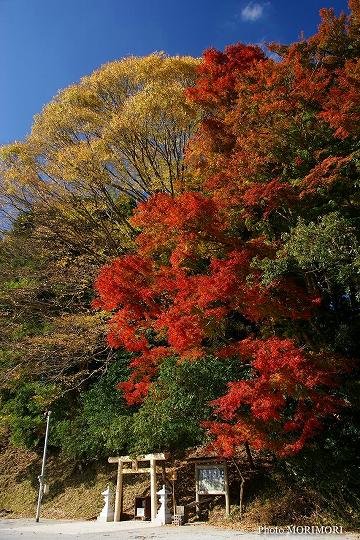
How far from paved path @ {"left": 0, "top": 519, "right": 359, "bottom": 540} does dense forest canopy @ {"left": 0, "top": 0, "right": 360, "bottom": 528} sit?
5.23 ft

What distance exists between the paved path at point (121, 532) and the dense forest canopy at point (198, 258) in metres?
1.59

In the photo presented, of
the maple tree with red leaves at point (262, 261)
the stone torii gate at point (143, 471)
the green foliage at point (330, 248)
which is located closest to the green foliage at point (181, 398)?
the maple tree with red leaves at point (262, 261)

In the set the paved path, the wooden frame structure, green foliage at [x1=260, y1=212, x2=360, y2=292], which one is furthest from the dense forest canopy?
the paved path

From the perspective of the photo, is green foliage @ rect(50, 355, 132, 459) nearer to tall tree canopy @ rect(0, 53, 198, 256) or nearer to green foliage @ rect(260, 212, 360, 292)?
tall tree canopy @ rect(0, 53, 198, 256)

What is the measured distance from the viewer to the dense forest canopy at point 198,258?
31.7 ft

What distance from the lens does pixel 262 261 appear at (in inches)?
387

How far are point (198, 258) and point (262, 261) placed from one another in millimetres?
2181

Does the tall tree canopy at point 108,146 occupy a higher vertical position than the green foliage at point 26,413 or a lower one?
higher

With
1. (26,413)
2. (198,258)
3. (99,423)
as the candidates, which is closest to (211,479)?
(99,423)

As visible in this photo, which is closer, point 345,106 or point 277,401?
point 277,401

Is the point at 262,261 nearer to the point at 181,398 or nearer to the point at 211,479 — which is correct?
the point at 181,398

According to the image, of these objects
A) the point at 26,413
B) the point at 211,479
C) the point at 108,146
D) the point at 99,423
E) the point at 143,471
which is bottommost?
the point at 211,479

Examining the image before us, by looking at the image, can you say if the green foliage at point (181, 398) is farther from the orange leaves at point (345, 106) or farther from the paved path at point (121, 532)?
the orange leaves at point (345, 106)

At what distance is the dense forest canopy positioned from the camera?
9.65m
